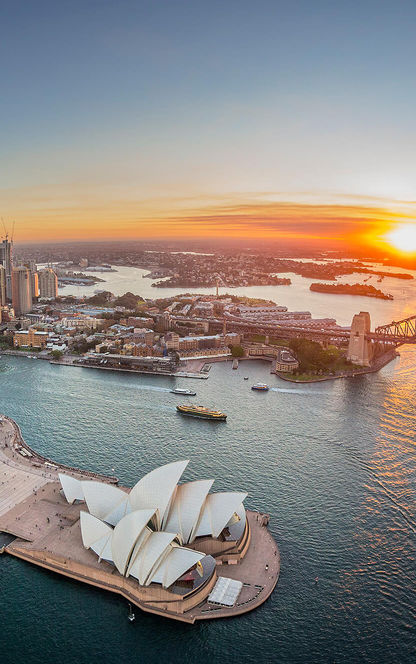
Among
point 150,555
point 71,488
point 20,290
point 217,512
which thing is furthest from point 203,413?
point 20,290

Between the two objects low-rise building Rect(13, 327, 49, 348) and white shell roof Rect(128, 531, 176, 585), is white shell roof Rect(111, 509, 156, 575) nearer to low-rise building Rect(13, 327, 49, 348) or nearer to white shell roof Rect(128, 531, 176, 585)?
white shell roof Rect(128, 531, 176, 585)

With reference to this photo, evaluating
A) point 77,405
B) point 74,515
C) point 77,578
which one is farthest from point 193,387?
point 77,578

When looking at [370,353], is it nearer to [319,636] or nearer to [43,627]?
[319,636]

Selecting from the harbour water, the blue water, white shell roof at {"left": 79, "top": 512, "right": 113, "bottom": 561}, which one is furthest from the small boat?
the harbour water

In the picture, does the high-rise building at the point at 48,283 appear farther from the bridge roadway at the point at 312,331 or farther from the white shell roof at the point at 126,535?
the white shell roof at the point at 126,535

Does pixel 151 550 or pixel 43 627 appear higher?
pixel 151 550

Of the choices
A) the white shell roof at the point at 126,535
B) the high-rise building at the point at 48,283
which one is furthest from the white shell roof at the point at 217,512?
the high-rise building at the point at 48,283
